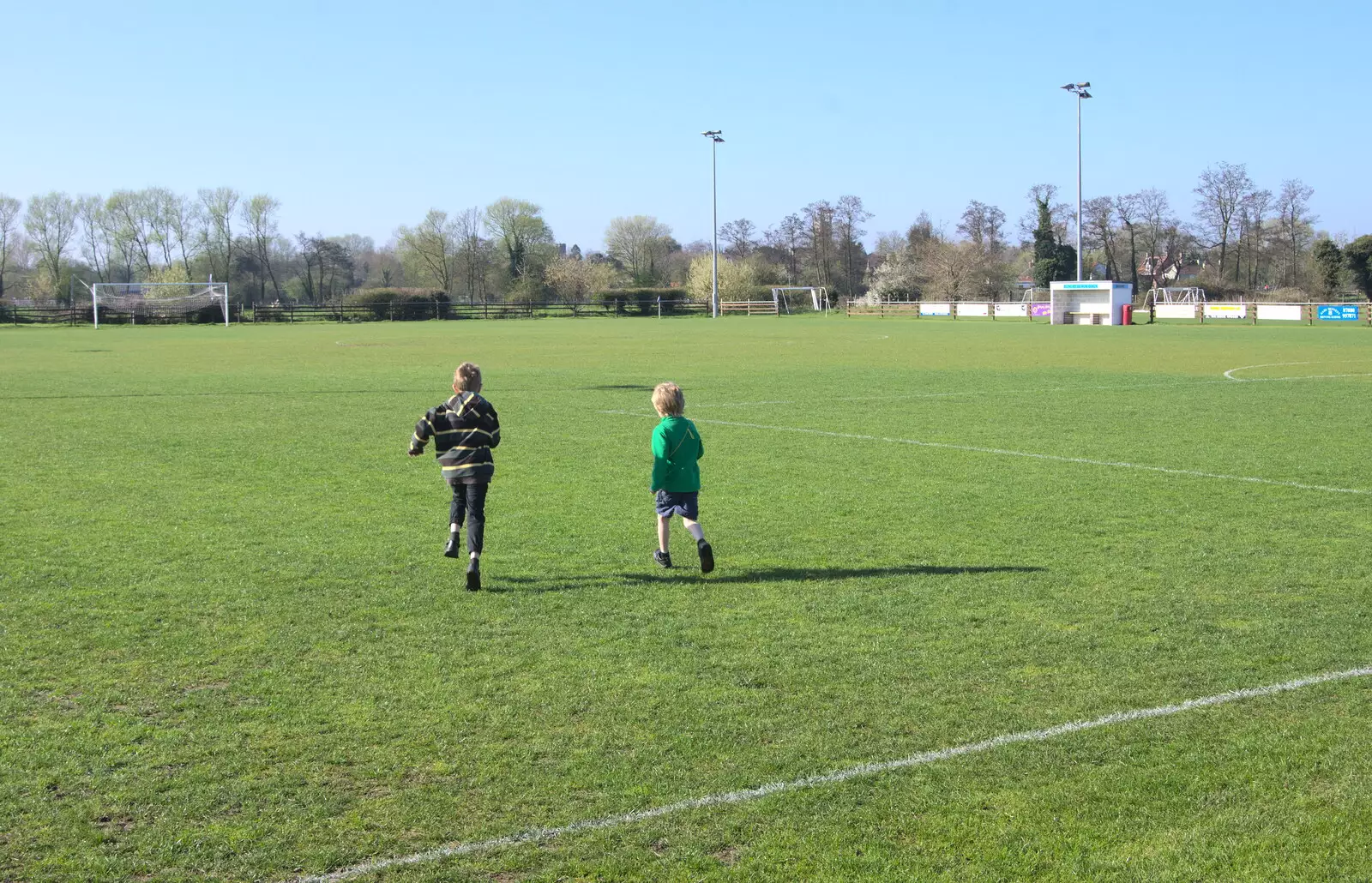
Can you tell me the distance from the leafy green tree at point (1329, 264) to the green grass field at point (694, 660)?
275 ft

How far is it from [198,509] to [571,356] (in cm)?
2573

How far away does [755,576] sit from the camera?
28.2ft

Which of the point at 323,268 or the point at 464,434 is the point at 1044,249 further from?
the point at 464,434

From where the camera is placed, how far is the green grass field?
452cm

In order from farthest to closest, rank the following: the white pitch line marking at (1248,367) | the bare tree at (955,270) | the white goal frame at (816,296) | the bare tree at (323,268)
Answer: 1. the bare tree at (323,268)
2. the bare tree at (955,270)
3. the white goal frame at (816,296)
4. the white pitch line marking at (1248,367)

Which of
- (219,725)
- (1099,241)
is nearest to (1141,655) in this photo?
(219,725)

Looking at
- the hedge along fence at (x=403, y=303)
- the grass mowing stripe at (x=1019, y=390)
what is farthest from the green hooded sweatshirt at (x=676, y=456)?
the hedge along fence at (x=403, y=303)

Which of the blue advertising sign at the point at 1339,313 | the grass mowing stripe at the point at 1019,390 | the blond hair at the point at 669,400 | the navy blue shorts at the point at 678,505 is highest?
the blue advertising sign at the point at 1339,313

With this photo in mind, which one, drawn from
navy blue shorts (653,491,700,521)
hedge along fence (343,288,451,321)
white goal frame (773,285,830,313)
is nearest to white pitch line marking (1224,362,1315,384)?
navy blue shorts (653,491,700,521)

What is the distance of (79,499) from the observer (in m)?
11.7

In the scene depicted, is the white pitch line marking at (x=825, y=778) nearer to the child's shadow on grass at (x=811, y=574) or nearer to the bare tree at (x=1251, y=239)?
the child's shadow on grass at (x=811, y=574)

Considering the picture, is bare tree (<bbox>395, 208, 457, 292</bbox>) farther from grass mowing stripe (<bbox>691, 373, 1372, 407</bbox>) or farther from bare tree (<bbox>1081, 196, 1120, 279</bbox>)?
grass mowing stripe (<bbox>691, 373, 1372, 407</bbox>)

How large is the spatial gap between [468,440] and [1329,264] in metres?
94.9

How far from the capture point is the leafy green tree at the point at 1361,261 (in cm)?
9019
